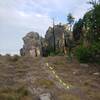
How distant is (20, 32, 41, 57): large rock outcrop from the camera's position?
82062mm

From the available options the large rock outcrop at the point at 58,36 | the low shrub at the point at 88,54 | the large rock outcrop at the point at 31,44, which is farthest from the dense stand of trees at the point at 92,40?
the large rock outcrop at the point at 31,44

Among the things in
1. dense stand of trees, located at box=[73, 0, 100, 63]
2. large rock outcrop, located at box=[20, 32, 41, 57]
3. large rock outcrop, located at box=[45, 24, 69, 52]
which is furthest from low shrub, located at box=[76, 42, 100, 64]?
large rock outcrop, located at box=[20, 32, 41, 57]

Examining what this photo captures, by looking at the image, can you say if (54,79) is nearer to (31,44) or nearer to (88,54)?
(88,54)

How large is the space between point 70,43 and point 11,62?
34.5 meters

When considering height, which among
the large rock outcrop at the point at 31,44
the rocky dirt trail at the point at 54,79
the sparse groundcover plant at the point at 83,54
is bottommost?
the rocky dirt trail at the point at 54,79

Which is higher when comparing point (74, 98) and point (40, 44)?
point (40, 44)

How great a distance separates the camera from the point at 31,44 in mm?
83312

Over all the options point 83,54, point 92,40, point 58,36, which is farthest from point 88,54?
point 58,36

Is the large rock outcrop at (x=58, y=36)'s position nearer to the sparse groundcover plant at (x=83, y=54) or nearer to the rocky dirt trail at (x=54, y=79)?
the sparse groundcover plant at (x=83, y=54)

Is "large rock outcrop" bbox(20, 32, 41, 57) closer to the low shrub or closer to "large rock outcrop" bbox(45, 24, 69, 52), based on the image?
"large rock outcrop" bbox(45, 24, 69, 52)

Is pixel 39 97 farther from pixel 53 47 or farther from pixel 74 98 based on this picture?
pixel 53 47

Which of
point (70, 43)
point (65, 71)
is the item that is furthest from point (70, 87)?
point (70, 43)

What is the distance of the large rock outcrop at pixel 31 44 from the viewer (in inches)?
3231

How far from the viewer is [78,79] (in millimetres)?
28750
